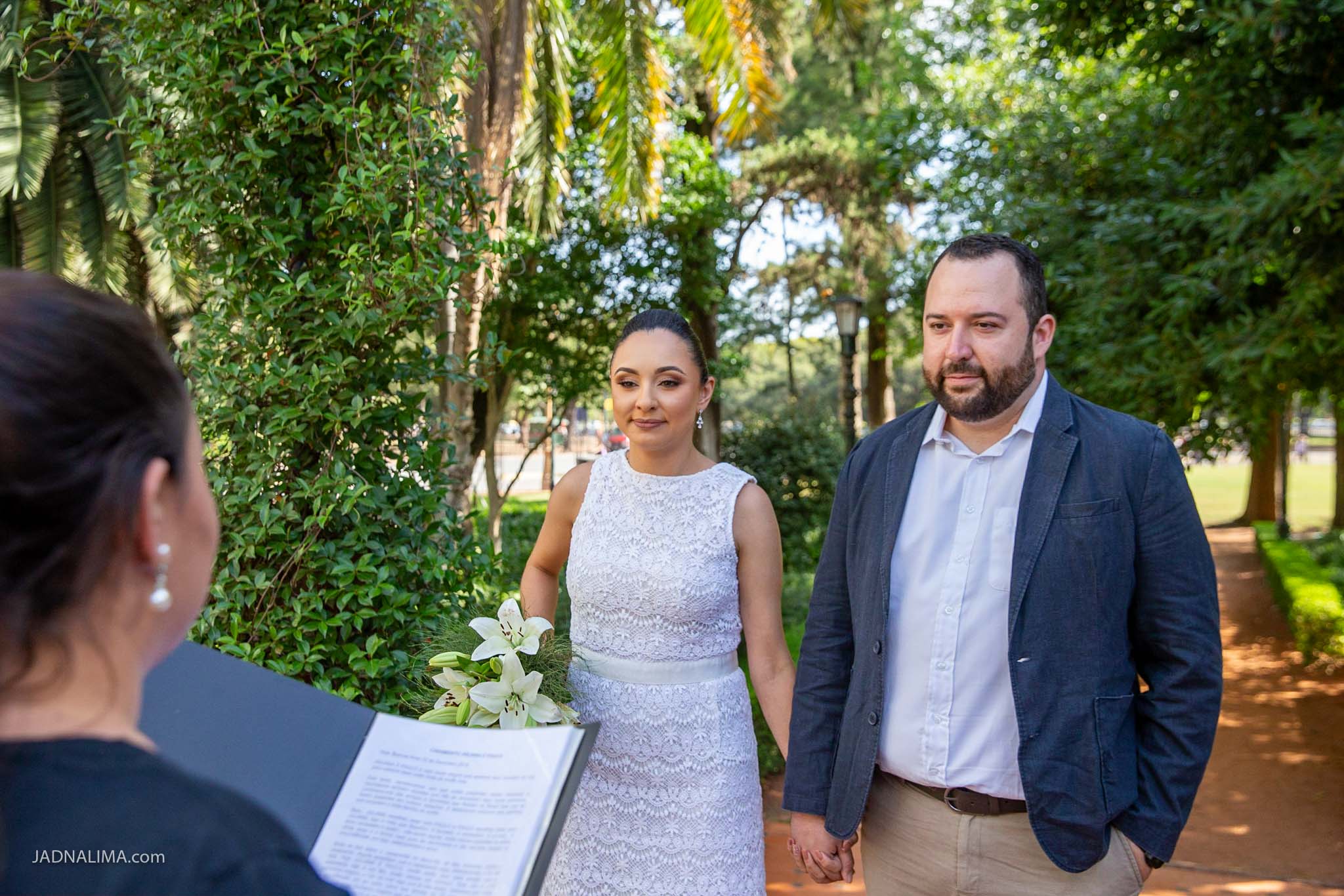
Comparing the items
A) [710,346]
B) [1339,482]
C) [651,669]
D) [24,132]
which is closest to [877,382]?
[1339,482]

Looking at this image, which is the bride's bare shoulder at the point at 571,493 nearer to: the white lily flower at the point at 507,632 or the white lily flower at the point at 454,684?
the white lily flower at the point at 507,632

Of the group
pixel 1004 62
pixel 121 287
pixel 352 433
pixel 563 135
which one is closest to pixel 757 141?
pixel 1004 62

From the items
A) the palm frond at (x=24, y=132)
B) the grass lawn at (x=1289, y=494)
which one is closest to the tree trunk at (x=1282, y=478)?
the grass lawn at (x=1289, y=494)

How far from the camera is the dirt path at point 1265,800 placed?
5578 mm

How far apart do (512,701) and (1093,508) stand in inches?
54.1

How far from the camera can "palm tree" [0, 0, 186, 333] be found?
8852 mm

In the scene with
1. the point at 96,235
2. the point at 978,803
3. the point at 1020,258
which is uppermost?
the point at 96,235

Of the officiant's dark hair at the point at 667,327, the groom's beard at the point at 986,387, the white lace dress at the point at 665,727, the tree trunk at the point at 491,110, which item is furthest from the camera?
the tree trunk at the point at 491,110

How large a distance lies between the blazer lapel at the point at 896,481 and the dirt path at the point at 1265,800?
336 cm

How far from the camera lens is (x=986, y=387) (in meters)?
2.49

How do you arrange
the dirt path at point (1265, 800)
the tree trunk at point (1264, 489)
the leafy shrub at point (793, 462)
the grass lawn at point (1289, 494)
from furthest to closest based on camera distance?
the grass lawn at point (1289, 494) → the tree trunk at point (1264, 489) → the leafy shrub at point (793, 462) → the dirt path at point (1265, 800)

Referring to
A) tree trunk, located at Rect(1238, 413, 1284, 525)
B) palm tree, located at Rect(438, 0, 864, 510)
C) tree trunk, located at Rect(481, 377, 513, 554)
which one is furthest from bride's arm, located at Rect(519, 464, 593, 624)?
tree trunk, located at Rect(1238, 413, 1284, 525)

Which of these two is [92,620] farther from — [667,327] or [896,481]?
[667,327]

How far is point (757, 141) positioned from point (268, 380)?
17488mm
